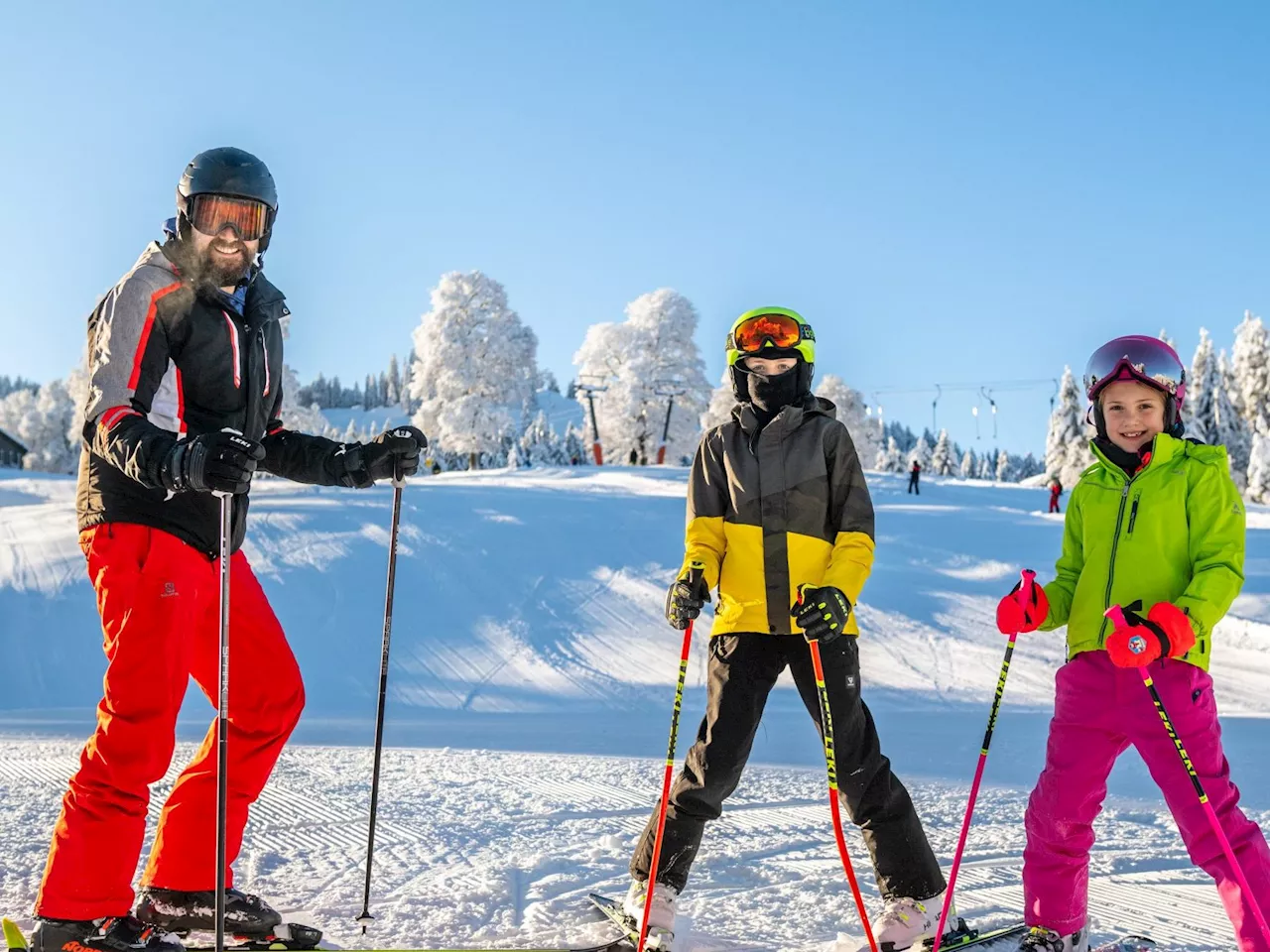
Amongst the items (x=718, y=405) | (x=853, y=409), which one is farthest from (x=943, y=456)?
(x=718, y=405)

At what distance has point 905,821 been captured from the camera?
3430 mm

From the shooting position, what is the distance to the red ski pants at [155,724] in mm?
2994

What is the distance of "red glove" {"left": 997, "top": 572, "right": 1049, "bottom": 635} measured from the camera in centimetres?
333

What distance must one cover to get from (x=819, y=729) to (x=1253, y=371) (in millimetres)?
54376

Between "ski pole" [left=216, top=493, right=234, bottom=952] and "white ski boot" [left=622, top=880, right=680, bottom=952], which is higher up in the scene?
"ski pole" [left=216, top=493, right=234, bottom=952]

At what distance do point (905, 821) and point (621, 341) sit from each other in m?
44.8

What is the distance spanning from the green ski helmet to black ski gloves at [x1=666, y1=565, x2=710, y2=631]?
68 centimetres

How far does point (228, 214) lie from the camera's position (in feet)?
10.9

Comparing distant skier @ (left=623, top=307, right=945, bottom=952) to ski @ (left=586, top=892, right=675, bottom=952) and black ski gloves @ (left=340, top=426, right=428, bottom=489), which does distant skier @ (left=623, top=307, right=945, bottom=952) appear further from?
black ski gloves @ (left=340, top=426, right=428, bottom=489)

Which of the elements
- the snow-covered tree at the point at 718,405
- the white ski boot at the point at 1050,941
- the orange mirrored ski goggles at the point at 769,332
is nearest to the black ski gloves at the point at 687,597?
the orange mirrored ski goggles at the point at 769,332

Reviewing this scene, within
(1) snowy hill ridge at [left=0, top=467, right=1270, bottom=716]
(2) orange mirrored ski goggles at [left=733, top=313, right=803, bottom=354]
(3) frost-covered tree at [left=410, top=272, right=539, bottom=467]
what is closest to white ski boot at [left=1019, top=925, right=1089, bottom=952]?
(2) orange mirrored ski goggles at [left=733, top=313, right=803, bottom=354]

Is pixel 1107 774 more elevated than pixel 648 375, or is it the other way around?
pixel 648 375

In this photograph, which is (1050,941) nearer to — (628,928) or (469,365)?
(628,928)

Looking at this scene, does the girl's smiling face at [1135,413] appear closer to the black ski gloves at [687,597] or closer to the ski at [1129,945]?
the black ski gloves at [687,597]
